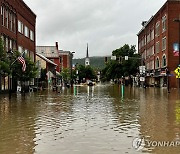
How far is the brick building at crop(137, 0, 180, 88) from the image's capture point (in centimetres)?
7400

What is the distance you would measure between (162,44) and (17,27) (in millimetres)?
36739

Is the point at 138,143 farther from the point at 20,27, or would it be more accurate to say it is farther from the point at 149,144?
the point at 20,27

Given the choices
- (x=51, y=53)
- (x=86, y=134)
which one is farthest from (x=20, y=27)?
(x=51, y=53)

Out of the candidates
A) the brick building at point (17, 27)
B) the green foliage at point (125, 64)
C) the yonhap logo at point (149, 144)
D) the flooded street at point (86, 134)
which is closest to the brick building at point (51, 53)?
the green foliage at point (125, 64)

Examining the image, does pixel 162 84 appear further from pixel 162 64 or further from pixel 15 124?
pixel 15 124

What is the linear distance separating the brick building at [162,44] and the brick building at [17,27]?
957 inches

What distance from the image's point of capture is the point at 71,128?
13.7m

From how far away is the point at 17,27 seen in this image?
5500 centimetres

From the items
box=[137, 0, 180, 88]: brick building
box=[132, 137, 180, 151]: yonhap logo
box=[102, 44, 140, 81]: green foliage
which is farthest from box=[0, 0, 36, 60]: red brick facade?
box=[102, 44, 140, 81]: green foliage

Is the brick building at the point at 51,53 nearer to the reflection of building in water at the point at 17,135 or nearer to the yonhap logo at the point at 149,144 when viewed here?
the reflection of building in water at the point at 17,135

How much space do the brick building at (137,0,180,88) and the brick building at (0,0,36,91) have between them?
957 inches

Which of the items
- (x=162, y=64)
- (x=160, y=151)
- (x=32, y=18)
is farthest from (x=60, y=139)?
(x=162, y=64)

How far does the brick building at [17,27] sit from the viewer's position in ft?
155

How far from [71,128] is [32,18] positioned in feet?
187
